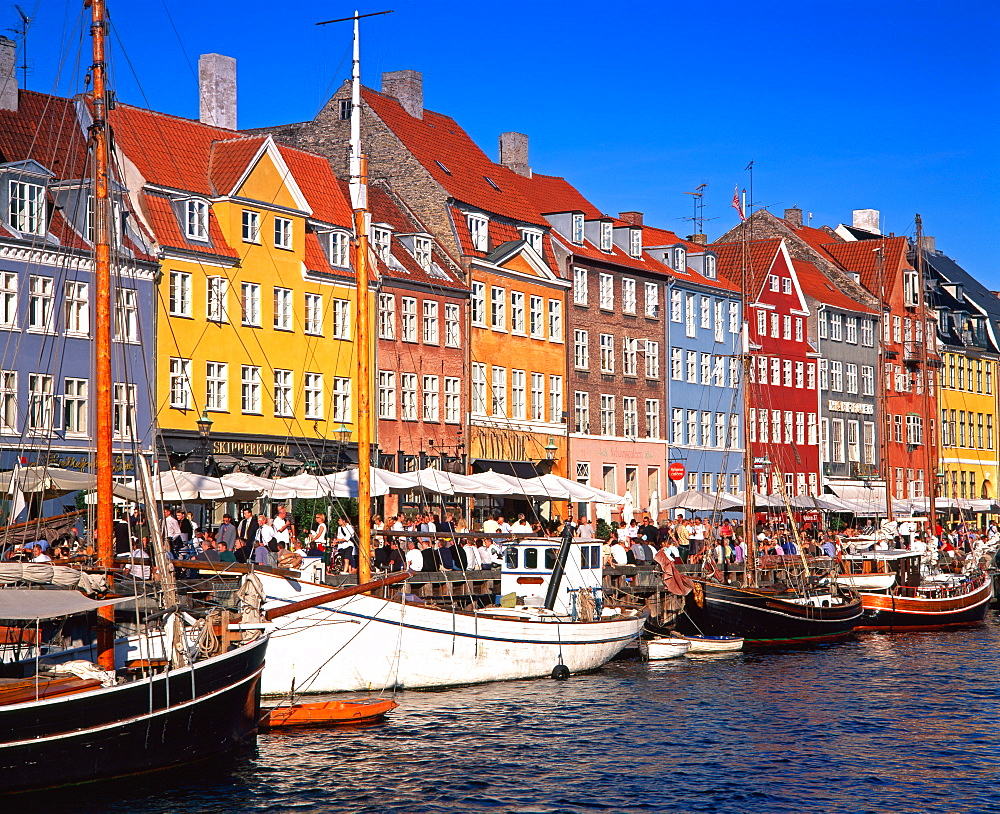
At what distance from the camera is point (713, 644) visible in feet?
139

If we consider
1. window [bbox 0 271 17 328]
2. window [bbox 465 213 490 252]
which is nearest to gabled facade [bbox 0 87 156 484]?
window [bbox 0 271 17 328]

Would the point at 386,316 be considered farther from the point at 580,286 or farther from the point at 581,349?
the point at 580,286

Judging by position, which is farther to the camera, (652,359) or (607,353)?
(652,359)

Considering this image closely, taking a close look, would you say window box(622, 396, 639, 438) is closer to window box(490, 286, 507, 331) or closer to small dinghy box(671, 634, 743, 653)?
window box(490, 286, 507, 331)

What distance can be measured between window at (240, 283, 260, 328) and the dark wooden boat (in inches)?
896

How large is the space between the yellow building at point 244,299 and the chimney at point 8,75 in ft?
11.5

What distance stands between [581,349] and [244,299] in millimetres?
21454

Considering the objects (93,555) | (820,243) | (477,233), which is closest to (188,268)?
(477,233)

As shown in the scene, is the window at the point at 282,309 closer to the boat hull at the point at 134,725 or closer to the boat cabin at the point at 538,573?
the boat cabin at the point at 538,573

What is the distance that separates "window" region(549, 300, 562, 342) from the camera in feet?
228

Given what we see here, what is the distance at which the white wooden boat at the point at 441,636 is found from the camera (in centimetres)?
3034

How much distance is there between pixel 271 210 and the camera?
2181 inches

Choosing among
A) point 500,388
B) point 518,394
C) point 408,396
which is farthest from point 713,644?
point 518,394

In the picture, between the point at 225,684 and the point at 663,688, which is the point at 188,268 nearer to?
the point at 663,688
